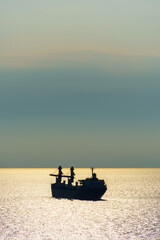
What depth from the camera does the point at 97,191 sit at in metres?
149

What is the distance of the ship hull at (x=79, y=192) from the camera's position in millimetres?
148938

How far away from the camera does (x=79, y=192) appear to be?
154625 millimetres

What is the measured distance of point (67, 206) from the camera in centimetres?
15075

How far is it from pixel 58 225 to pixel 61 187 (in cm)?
5839

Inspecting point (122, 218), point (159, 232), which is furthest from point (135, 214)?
point (159, 232)

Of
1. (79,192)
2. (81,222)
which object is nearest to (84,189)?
(79,192)

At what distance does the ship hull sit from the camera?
489 ft

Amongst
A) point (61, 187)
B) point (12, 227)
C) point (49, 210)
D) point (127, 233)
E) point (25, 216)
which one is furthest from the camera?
point (61, 187)

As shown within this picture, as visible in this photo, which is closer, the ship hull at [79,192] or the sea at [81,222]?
the sea at [81,222]

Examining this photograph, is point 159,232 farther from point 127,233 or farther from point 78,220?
point 78,220

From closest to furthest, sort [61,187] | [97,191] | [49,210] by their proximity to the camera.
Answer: [49,210] < [97,191] < [61,187]

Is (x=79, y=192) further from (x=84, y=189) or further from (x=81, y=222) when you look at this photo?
(x=81, y=222)

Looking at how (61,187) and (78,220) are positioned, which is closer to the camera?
(78,220)

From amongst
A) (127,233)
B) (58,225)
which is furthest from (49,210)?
(127,233)
